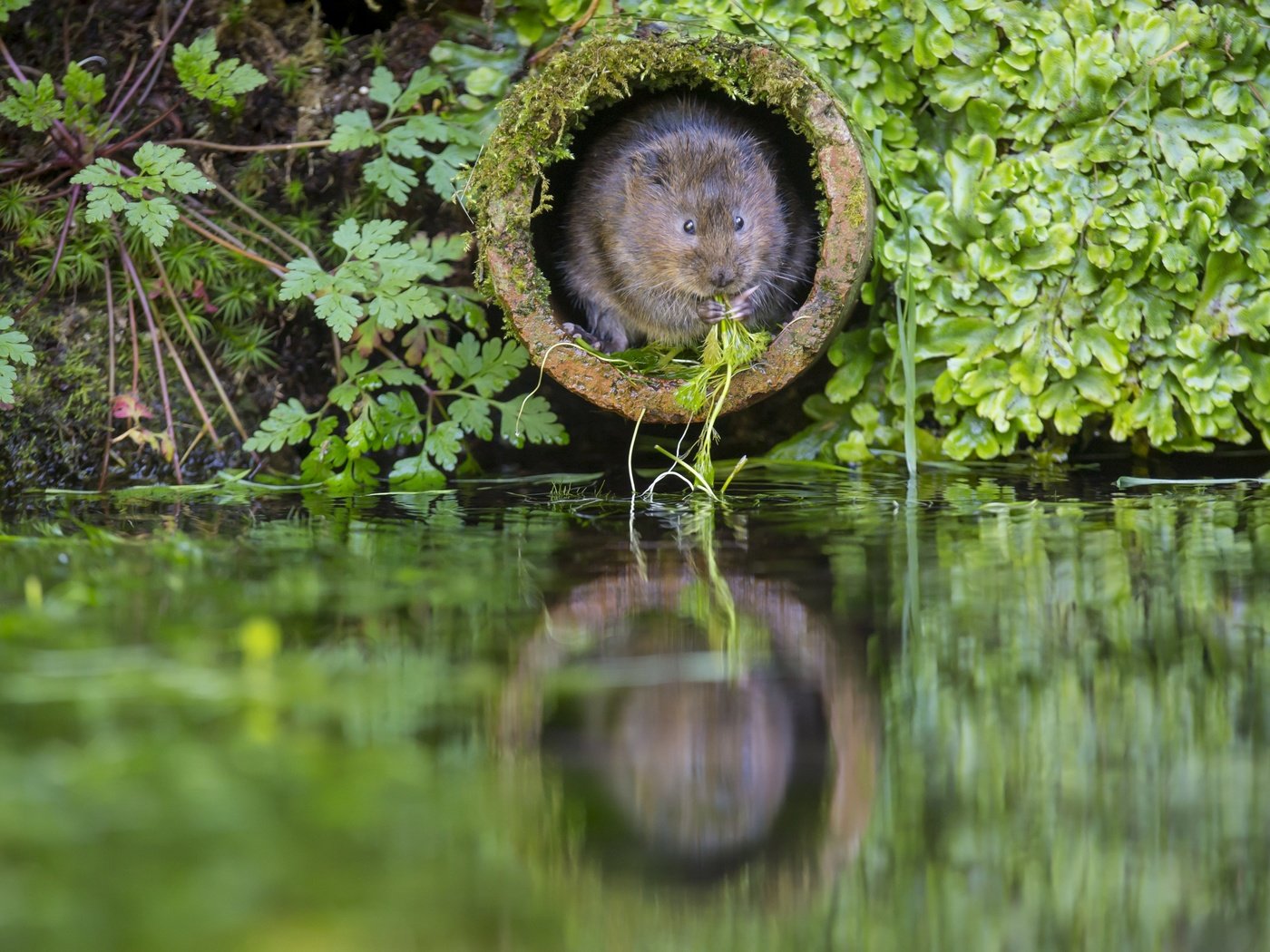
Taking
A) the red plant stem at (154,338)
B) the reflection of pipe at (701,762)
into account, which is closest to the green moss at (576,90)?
the red plant stem at (154,338)

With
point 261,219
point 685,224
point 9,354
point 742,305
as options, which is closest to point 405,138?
point 261,219

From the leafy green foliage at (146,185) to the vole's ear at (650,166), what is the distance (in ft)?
4.26

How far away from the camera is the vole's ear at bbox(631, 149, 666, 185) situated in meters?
3.99

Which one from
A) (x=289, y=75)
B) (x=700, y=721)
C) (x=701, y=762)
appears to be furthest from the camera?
(x=289, y=75)

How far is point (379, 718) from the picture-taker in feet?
5.49

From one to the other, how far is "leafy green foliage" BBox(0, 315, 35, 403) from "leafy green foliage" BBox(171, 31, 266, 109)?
0.90 meters

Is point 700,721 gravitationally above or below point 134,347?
below

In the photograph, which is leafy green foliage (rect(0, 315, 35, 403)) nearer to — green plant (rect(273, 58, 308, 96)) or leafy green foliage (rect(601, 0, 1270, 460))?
green plant (rect(273, 58, 308, 96))

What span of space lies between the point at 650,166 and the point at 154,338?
1.65 metres

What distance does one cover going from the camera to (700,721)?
1680 millimetres

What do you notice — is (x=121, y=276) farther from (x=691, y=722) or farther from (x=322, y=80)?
(x=691, y=722)

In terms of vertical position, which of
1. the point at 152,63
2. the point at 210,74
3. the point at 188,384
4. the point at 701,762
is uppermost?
the point at 152,63

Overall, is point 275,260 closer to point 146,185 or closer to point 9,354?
point 146,185

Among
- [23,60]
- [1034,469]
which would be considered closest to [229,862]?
[1034,469]
